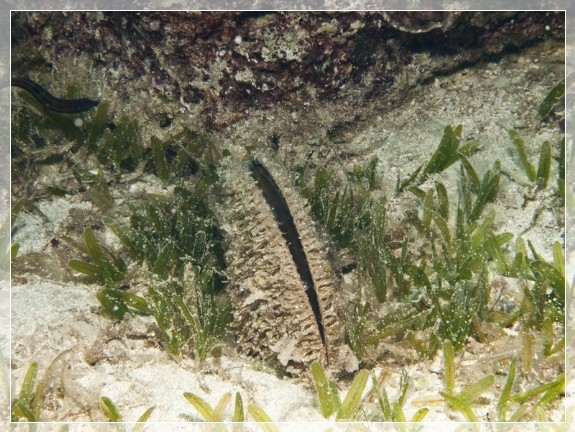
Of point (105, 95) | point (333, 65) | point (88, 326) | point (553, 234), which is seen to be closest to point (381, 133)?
point (333, 65)

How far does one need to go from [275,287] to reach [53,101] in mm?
3341

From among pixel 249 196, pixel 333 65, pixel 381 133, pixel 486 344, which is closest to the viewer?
pixel 486 344

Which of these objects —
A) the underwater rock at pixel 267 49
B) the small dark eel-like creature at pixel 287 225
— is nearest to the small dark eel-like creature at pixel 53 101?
the underwater rock at pixel 267 49

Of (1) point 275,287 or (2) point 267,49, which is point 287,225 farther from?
Answer: (2) point 267,49

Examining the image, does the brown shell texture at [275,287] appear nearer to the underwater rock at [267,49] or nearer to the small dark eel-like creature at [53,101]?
the underwater rock at [267,49]

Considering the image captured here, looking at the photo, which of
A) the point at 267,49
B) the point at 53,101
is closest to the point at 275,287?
the point at 267,49

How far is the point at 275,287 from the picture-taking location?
2.74 metres

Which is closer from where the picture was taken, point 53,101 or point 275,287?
point 275,287

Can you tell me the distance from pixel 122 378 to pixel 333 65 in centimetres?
311

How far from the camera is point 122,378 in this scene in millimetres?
2846

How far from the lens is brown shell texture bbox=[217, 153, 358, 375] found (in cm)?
267

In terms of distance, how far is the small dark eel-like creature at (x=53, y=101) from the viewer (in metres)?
4.51

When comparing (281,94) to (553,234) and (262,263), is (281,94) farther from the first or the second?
(553,234)

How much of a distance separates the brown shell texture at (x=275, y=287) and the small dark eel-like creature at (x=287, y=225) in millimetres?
27
